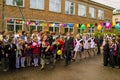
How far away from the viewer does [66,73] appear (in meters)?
11.0

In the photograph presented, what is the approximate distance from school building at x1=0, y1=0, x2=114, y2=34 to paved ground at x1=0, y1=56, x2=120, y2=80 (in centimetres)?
Answer: 1125

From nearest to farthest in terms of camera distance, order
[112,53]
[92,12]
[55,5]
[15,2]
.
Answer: [112,53] < [15,2] < [55,5] < [92,12]

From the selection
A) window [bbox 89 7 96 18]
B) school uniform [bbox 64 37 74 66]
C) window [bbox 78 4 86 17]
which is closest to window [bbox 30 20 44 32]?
window [bbox 78 4 86 17]


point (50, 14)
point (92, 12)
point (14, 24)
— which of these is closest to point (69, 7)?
point (50, 14)

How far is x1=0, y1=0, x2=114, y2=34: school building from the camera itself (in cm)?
2289

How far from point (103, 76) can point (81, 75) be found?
3.20 ft

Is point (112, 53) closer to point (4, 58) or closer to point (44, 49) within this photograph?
point (44, 49)

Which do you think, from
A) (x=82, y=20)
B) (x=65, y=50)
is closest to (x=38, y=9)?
(x=82, y=20)

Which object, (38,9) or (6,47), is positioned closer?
(6,47)

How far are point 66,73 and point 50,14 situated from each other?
17.6 m

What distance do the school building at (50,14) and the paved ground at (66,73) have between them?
11.2 meters

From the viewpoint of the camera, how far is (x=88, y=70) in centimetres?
1195

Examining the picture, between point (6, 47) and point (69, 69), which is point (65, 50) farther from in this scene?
point (6, 47)

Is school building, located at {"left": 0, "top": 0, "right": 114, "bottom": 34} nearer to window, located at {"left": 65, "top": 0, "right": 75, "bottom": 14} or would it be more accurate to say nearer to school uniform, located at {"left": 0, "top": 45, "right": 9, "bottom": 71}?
window, located at {"left": 65, "top": 0, "right": 75, "bottom": 14}
